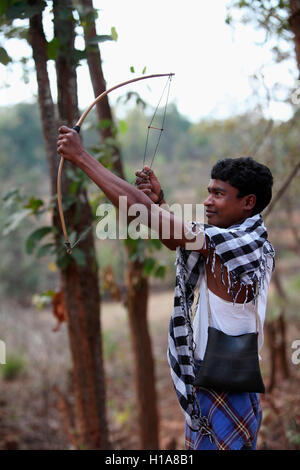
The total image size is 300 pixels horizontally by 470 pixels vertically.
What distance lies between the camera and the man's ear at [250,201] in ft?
6.36

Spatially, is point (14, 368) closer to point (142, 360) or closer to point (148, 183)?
point (142, 360)

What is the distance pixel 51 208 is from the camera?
3.29m

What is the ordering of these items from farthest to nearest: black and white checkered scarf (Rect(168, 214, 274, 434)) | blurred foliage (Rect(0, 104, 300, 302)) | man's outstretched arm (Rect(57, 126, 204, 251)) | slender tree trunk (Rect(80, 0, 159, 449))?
slender tree trunk (Rect(80, 0, 159, 449)), blurred foliage (Rect(0, 104, 300, 302)), black and white checkered scarf (Rect(168, 214, 274, 434)), man's outstretched arm (Rect(57, 126, 204, 251))

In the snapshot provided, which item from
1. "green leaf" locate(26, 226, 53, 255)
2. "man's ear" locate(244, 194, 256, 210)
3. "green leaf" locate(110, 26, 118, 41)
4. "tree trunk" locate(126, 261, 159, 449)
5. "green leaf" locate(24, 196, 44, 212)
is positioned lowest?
"tree trunk" locate(126, 261, 159, 449)

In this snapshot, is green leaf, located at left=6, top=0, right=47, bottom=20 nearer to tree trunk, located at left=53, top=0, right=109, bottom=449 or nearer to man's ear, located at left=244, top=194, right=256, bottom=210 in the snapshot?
tree trunk, located at left=53, top=0, right=109, bottom=449

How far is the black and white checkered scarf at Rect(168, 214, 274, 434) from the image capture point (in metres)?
1.79

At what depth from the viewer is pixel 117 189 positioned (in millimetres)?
1678

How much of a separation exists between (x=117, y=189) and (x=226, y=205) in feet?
1.68

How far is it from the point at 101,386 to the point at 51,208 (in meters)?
1.51

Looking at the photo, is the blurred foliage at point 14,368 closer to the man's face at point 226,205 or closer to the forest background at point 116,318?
the forest background at point 116,318

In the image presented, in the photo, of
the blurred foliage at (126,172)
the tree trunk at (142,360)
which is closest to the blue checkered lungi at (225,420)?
the blurred foliage at (126,172)

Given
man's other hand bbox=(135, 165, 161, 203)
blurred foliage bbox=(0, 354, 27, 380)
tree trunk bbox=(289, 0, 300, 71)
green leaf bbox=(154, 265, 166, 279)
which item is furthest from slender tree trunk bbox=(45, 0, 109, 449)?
blurred foliage bbox=(0, 354, 27, 380)

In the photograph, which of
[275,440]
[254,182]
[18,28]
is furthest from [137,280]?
[254,182]

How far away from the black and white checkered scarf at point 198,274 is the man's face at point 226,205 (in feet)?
0.16
